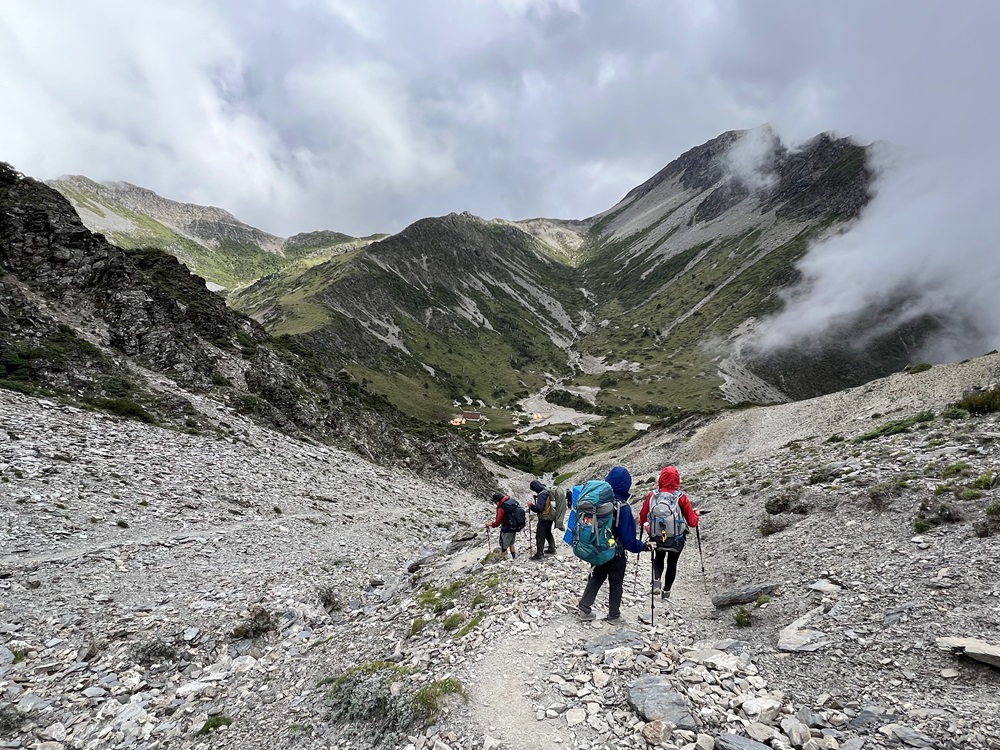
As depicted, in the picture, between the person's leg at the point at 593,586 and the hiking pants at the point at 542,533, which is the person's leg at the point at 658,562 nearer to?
the person's leg at the point at 593,586

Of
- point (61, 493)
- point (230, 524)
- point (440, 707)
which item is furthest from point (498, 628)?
point (61, 493)

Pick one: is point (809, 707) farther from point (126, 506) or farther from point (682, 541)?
point (126, 506)

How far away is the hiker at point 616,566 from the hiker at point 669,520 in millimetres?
1750

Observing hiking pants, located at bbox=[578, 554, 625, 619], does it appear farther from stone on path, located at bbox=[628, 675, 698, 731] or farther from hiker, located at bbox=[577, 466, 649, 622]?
stone on path, located at bbox=[628, 675, 698, 731]

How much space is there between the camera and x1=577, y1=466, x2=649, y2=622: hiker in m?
10.0

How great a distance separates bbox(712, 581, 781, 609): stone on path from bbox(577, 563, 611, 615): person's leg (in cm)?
354

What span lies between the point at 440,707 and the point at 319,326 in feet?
529

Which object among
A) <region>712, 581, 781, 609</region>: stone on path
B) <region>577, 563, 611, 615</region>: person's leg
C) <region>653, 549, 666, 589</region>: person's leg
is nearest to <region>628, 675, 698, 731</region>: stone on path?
<region>577, 563, 611, 615</region>: person's leg

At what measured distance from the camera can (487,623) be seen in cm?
1013

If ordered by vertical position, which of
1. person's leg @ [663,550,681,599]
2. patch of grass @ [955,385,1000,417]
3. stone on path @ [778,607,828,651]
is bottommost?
stone on path @ [778,607,828,651]

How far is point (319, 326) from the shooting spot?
156 m

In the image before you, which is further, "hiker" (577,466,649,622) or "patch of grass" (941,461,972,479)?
"patch of grass" (941,461,972,479)

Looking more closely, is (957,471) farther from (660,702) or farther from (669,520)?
(660,702)

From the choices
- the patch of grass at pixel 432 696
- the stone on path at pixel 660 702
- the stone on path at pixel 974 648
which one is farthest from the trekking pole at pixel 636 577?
the patch of grass at pixel 432 696
